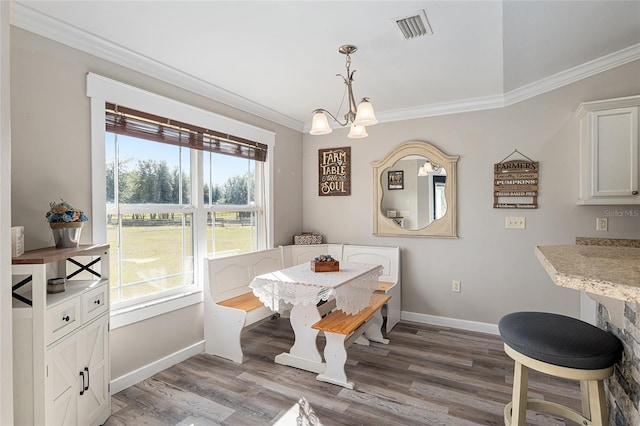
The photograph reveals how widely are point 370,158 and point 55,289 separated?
10.6ft

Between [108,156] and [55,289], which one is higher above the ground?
[108,156]

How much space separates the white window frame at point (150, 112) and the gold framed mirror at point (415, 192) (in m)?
1.66

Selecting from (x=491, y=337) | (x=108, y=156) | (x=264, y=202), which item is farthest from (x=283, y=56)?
(x=491, y=337)

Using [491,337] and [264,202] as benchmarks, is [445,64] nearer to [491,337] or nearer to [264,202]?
[264,202]

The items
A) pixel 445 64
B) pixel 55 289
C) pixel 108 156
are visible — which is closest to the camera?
pixel 55 289

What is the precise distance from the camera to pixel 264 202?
385 cm

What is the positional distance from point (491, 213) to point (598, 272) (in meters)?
2.56

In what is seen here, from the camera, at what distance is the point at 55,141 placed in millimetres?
2068

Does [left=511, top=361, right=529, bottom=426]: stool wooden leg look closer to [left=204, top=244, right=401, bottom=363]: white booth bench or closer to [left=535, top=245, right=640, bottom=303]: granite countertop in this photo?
[left=535, top=245, right=640, bottom=303]: granite countertop

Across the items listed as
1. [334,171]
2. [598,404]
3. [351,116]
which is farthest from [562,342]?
[334,171]

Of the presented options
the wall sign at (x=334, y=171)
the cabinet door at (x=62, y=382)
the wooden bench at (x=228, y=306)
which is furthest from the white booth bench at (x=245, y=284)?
the cabinet door at (x=62, y=382)

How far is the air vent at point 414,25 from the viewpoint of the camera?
1967mm

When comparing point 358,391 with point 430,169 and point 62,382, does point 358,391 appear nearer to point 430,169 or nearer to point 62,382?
point 62,382

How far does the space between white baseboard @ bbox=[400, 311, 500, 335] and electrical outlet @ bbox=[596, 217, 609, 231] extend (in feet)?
4.30
